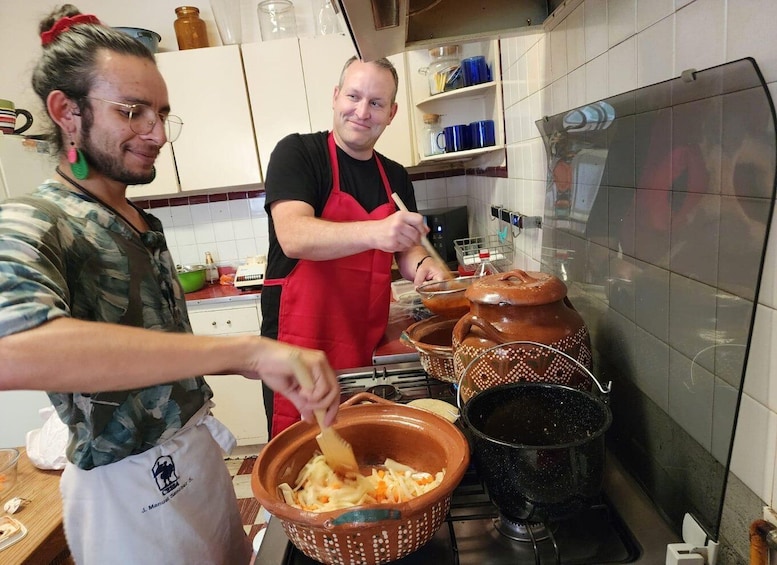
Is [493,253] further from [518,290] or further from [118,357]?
[118,357]

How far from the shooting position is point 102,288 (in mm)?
839

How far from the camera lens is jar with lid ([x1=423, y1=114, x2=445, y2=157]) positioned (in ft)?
7.77

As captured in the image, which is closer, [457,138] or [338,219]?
[338,219]

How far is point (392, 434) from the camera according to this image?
2.77 ft

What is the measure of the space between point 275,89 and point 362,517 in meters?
2.40

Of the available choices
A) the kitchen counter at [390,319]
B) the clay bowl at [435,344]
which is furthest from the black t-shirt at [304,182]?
the clay bowl at [435,344]

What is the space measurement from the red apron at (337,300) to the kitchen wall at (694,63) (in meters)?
0.58

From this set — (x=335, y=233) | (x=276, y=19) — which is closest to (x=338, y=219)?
(x=335, y=233)

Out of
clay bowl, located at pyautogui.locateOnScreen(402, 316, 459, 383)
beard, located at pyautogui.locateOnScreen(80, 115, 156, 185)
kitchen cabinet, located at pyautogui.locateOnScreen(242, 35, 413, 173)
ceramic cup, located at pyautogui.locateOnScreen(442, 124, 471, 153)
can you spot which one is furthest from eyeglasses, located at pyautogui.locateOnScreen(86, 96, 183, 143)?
kitchen cabinet, located at pyautogui.locateOnScreen(242, 35, 413, 173)

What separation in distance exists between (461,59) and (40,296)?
83.8 inches

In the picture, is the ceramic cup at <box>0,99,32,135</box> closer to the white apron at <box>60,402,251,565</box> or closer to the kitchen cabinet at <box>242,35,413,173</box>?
the kitchen cabinet at <box>242,35,413,173</box>

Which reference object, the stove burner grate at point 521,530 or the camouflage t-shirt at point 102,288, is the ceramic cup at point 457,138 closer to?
the camouflage t-shirt at point 102,288

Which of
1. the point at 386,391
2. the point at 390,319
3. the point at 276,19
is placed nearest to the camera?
the point at 386,391

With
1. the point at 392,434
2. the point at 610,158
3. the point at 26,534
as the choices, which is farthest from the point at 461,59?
the point at 26,534
